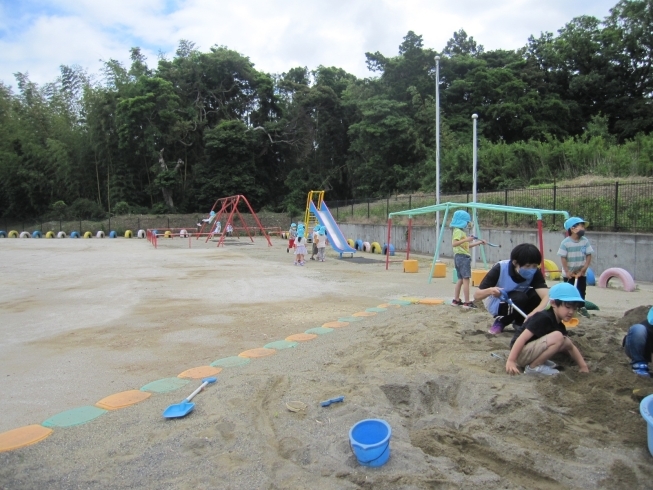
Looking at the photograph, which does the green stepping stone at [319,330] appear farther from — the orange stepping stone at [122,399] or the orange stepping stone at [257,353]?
the orange stepping stone at [122,399]

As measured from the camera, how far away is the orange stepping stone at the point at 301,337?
555cm

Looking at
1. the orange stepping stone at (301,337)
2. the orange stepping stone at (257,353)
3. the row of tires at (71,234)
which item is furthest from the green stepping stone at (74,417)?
the row of tires at (71,234)

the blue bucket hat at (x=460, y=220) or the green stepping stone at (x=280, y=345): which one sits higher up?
the blue bucket hat at (x=460, y=220)

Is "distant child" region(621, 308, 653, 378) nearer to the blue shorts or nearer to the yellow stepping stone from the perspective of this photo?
the blue shorts

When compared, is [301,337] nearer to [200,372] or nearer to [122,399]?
[200,372]

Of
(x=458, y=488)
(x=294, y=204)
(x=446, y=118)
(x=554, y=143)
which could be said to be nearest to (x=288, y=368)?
(x=458, y=488)

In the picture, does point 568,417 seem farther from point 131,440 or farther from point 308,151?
point 308,151

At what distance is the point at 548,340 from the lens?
3732 mm

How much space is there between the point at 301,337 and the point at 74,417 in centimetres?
269

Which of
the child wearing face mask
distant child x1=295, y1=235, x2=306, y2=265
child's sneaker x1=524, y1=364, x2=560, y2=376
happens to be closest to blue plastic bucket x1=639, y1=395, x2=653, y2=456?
child's sneaker x1=524, y1=364, x2=560, y2=376

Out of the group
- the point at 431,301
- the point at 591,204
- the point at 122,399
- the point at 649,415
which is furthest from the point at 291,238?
the point at 649,415

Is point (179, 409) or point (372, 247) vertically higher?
point (372, 247)

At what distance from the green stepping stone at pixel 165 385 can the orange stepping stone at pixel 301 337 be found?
162 cm

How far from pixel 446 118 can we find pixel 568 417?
→ 3324cm
